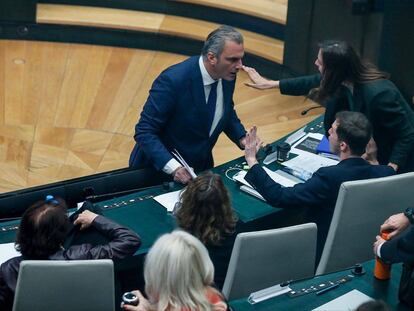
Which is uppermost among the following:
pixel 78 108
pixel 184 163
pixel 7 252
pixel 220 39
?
pixel 220 39

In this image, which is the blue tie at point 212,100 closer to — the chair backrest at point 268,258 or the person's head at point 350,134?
the person's head at point 350,134

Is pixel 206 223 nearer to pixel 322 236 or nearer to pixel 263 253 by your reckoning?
pixel 263 253

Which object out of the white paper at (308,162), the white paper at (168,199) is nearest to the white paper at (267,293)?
the white paper at (168,199)

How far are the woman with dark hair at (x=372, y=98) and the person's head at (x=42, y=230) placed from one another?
1.71 m

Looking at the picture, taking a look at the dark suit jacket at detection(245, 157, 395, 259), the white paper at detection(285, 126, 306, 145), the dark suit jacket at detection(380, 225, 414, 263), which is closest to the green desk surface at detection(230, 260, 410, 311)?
the dark suit jacket at detection(380, 225, 414, 263)

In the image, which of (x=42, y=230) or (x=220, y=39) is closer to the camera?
(x=42, y=230)

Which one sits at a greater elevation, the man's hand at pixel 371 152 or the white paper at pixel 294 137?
the man's hand at pixel 371 152

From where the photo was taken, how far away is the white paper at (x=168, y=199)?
12.0 ft

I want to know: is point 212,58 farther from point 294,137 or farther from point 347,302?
point 347,302

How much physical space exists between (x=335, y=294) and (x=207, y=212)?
588 mm

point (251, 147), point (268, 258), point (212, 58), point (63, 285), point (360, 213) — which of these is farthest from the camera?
point (212, 58)

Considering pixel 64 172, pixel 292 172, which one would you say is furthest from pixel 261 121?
pixel 292 172

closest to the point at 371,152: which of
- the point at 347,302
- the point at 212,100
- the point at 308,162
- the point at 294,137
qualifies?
the point at 308,162

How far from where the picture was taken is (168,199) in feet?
12.2
